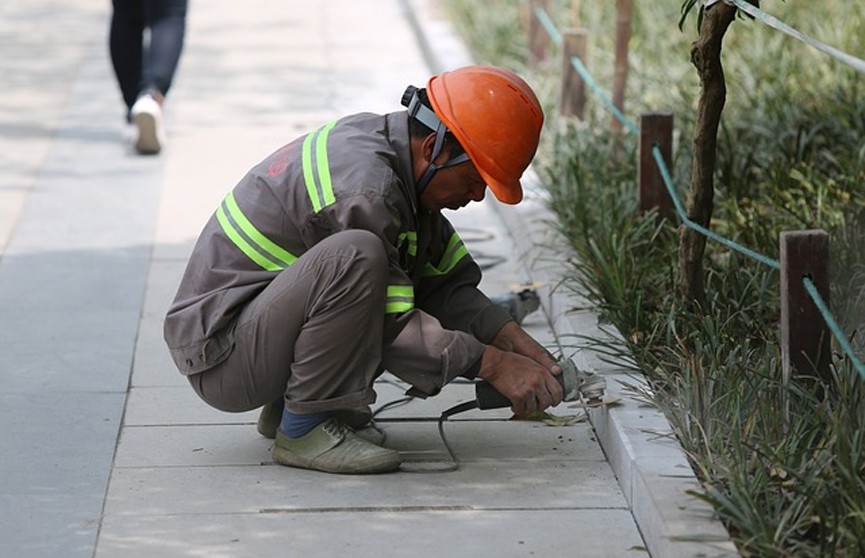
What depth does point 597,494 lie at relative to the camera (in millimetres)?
4402

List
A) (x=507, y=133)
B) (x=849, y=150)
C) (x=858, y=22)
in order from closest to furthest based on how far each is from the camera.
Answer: (x=507, y=133) → (x=849, y=150) → (x=858, y=22)

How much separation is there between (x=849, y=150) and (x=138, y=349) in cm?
326

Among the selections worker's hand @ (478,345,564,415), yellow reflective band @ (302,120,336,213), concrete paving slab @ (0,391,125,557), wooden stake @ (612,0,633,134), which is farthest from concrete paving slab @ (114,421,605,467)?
wooden stake @ (612,0,633,134)

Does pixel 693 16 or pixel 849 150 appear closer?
pixel 849 150

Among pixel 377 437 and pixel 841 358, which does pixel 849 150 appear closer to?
pixel 841 358

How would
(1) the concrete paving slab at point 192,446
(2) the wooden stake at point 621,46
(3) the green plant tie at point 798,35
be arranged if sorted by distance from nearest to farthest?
(3) the green plant tie at point 798,35 → (1) the concrete paving slab at point 192,446 → (2) the wooden stake at point 621,46

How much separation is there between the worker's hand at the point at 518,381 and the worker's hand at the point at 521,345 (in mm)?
112

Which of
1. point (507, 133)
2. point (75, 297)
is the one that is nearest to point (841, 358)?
point (507, 133)

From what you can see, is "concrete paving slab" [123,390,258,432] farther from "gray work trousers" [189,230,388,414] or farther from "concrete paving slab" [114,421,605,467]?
"gray work trousers" [189,230,388,414]

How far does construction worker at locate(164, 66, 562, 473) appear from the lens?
4266 mm

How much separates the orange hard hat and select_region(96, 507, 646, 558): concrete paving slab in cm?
90

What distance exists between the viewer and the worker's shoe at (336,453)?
4480 mm

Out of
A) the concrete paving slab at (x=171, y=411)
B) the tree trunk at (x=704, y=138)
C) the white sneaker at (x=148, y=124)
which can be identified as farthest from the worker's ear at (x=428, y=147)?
the white sneaker at (x=148, y=124)

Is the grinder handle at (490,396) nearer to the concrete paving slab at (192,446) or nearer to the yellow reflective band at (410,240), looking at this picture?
the yellow reflective band at (410,240)
